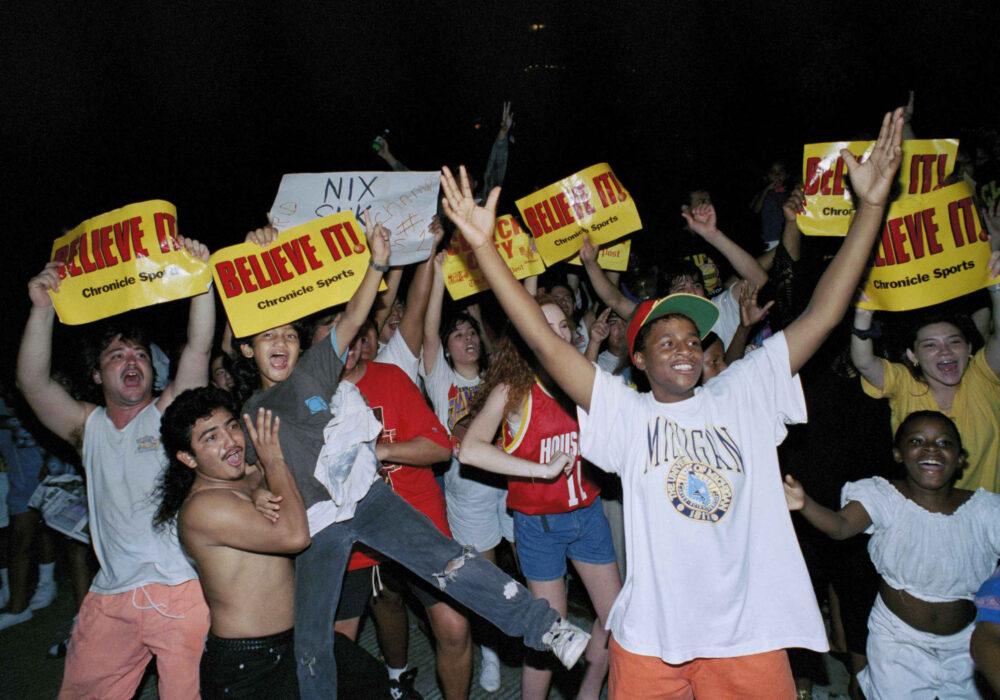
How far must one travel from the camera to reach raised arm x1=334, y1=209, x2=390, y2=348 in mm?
3088

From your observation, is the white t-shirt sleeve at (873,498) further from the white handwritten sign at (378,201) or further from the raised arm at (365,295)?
the white handwritten sign at (378,201)

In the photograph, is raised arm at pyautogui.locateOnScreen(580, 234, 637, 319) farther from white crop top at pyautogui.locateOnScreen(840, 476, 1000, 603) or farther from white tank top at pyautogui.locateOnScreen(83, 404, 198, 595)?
white tank top at pyautogui.locateOnScreen(83, 404, 198, 595)

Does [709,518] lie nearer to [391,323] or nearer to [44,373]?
[44,373]

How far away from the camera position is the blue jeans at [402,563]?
8.81ft

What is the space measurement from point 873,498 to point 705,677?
1.49 meters

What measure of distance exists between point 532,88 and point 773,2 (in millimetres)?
4213

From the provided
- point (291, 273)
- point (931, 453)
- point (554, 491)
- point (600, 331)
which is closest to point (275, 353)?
point (291, 273)

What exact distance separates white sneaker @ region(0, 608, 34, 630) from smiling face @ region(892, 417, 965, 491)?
7.57 m

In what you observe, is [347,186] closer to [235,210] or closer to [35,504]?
[35,504]

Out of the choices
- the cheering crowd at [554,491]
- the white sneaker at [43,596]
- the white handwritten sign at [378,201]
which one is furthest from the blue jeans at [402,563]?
the white sneaker at [43,596]

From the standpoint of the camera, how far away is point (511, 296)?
2246mm

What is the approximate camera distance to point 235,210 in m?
8.90

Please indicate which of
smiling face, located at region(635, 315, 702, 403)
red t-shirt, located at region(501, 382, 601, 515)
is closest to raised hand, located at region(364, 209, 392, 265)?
red t-shirt, located at region(501, 382, 601, 515)

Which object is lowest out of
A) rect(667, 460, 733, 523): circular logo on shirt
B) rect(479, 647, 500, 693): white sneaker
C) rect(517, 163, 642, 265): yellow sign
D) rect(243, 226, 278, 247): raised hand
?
rect(479, 647, 500, 693): white sneaker
